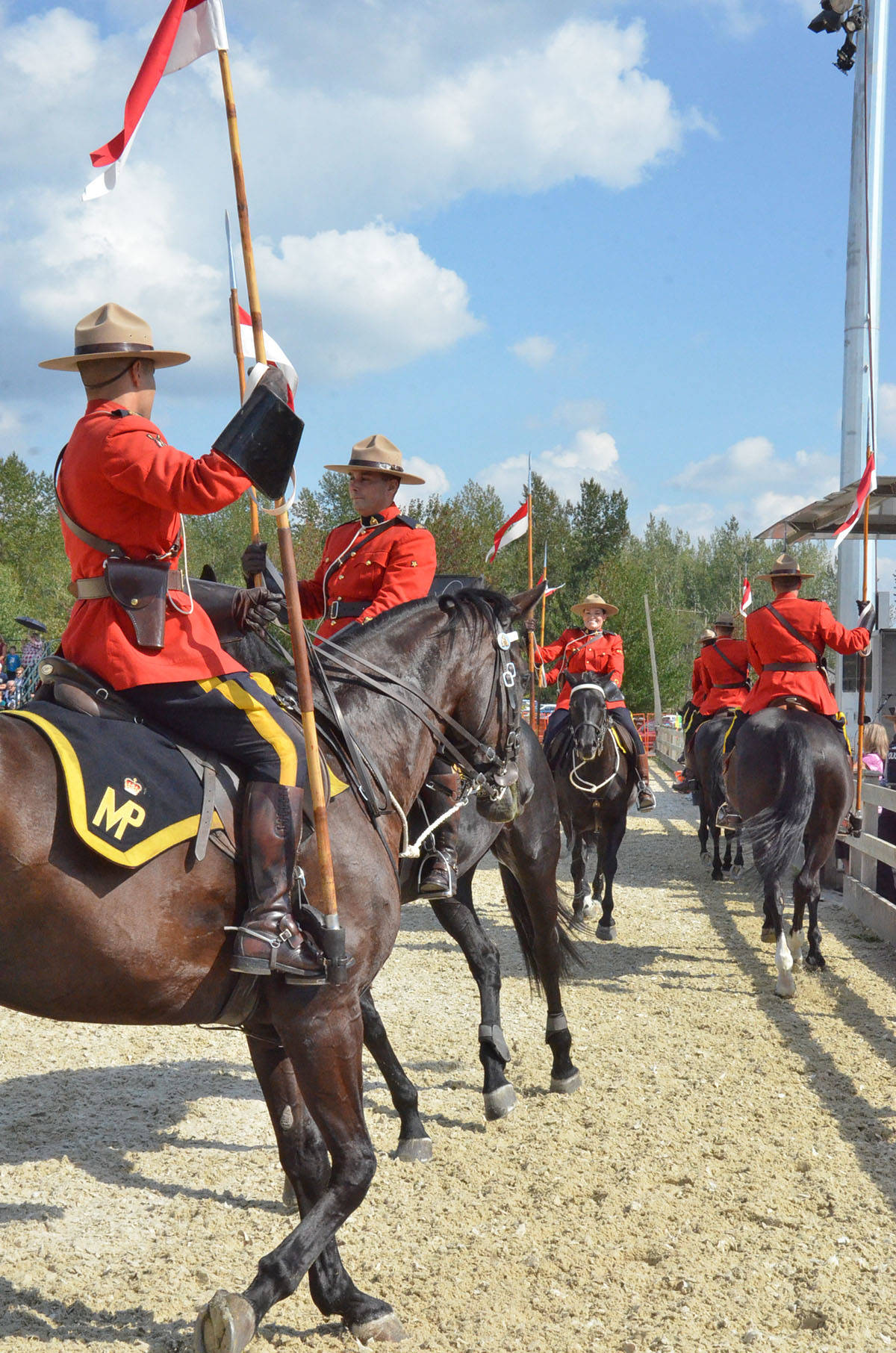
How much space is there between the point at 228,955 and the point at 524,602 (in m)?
1.99

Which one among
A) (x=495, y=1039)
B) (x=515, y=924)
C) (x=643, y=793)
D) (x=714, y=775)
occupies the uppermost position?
(x=714, y=775)

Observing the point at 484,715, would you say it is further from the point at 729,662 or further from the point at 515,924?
the point at 729,662

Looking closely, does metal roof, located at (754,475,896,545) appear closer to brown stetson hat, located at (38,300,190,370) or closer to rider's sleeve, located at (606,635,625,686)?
rider's sleeve, located at (606,635,625,686)

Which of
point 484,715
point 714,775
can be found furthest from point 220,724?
point 714,775

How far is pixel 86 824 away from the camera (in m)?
2.74

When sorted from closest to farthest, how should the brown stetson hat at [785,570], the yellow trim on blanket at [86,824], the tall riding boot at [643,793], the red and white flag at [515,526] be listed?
the yellow trim on blanket at [86,824] → the brown stetson hat at [785,570] → the red and white flag at [515,526] → the tall riding boot at [643,793]

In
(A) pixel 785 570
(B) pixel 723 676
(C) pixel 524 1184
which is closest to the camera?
(C) pixel 524 1184

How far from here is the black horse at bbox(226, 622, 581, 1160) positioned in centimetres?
505

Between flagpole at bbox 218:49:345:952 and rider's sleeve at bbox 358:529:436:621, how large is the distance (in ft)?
6.40

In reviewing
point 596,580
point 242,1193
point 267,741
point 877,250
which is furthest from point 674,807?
point 596,580

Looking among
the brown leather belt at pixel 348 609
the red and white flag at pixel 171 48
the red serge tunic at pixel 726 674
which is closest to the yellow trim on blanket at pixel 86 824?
→ the red and white flag at pixel 171 48

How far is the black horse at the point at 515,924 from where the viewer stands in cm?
505

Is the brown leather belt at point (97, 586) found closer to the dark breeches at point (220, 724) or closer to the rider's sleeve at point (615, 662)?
the dark breeches at point (220, 724)

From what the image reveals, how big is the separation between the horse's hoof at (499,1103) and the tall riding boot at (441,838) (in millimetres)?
1182
